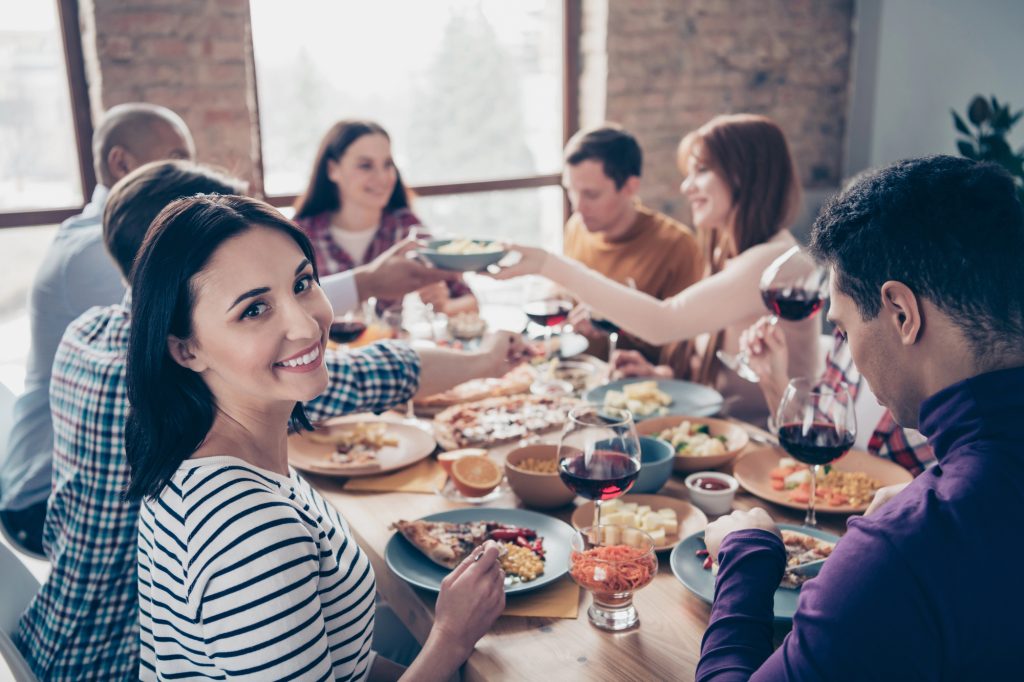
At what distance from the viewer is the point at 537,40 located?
4504 millimetres

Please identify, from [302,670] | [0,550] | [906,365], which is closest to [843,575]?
[906,365]

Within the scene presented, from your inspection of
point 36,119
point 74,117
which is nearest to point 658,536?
point 74,117

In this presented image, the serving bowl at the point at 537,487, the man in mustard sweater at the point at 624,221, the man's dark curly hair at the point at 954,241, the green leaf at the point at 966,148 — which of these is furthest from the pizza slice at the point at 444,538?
the green leaf at the point at 966,148

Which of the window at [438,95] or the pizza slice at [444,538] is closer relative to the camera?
the pizza slice at [444,538]

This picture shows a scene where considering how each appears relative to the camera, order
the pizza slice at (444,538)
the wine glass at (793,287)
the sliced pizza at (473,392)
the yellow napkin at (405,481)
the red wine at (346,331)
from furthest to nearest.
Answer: the red wine at (346,331) → the sliced pizza at (473,392) → the wine glass at (793,287) → the yellow napkin at (405,481) → the pizza slice at (444,538)

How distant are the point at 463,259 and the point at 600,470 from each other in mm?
985

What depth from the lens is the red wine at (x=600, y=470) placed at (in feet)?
4.29

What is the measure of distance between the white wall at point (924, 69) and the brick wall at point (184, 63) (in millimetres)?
3219

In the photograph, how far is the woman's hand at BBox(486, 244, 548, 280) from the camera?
2.36 meters

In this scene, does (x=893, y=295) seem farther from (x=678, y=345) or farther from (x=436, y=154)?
(x=436, y=154)

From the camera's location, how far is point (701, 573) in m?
1.30

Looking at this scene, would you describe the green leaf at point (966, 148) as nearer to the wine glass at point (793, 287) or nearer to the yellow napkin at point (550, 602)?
the wine glass at point (793, 287)

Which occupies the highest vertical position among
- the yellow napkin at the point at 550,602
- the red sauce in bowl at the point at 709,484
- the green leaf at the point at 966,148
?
the green leaf at the point at 966,148

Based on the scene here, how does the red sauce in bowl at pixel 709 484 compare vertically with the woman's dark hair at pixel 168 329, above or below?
below
